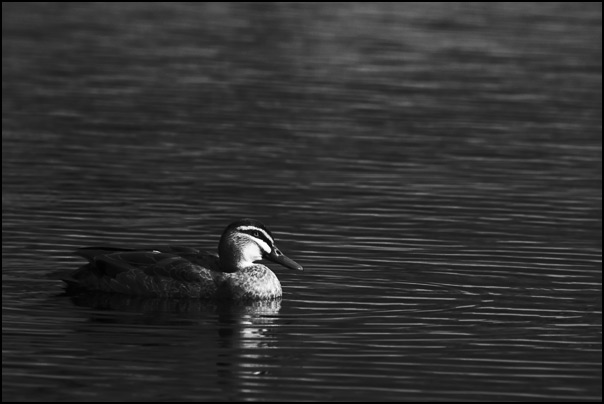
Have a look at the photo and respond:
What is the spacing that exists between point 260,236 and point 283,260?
0.35 meters

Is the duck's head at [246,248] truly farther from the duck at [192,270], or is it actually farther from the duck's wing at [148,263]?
the duck's wing at [148,263]

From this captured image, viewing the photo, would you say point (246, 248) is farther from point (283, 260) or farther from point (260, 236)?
point (283, 260)

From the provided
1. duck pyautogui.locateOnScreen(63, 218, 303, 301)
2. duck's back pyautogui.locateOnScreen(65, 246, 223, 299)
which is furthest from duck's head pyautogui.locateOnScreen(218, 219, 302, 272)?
duck's back pyautogui.locateOnScreen(65, 246, 223, 299)

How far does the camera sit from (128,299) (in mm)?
17422

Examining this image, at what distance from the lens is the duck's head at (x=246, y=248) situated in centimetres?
1766

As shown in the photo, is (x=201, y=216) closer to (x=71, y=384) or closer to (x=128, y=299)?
(x=128, y=299)

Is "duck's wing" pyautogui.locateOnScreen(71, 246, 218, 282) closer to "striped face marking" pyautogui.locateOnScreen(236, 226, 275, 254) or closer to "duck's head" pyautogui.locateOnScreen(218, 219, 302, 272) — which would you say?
"duck's head" pyautogui.locateOnScreen(218, 219, 302, 272)

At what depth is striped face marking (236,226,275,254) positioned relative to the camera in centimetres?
1762

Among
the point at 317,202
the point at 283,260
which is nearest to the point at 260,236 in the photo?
the point at 283,260

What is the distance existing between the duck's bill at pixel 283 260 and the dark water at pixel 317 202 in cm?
30

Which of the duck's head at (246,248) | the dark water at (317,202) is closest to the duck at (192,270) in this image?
the duck's head at (246,248)

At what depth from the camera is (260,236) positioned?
58.1 ft

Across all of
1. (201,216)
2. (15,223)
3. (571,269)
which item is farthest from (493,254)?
(15,223)

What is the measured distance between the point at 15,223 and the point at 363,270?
15.6 ft
